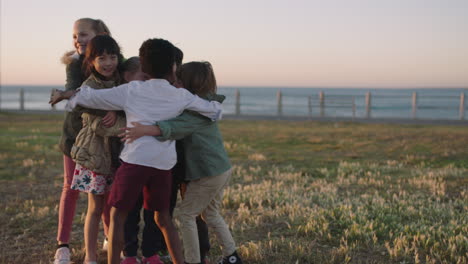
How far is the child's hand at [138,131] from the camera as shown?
3365 mm

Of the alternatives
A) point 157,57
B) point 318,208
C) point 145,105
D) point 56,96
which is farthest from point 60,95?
point 318,208

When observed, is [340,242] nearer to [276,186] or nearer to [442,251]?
[442,251]

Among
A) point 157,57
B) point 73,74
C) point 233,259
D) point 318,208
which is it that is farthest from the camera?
point 318,208

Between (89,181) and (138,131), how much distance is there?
739mm

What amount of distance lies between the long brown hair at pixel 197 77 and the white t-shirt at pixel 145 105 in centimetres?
20

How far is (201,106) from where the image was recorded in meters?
3.55

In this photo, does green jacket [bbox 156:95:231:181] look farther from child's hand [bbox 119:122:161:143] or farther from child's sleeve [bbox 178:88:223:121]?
child's hand [bbox 119:122:161:143]

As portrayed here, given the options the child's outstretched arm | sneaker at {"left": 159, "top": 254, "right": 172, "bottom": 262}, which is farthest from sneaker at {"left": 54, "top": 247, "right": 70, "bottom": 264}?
the child's outstretched arm

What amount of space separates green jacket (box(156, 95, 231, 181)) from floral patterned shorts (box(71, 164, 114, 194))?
2.16 ft

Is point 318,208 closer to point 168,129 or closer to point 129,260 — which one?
point 129,260

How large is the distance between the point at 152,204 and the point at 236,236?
174cm

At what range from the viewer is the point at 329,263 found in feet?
13.6

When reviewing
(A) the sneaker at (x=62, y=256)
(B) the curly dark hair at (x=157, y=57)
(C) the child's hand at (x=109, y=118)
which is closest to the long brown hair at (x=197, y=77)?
(B) the curly dark hair at (x=157, y=57)

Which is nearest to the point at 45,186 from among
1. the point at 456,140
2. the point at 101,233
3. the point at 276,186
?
the point at 101,233
